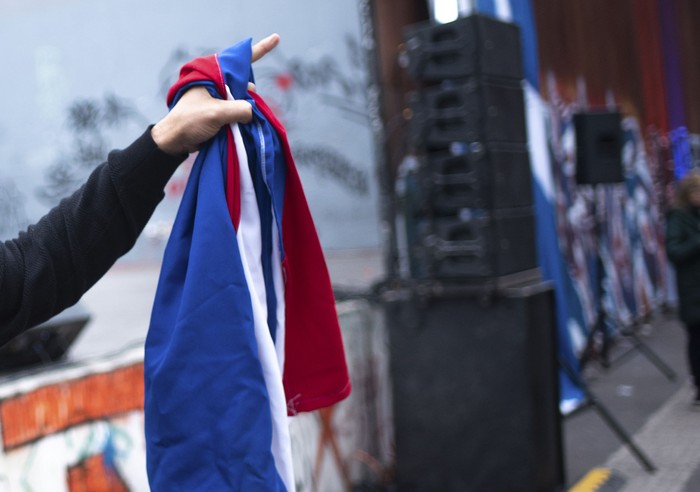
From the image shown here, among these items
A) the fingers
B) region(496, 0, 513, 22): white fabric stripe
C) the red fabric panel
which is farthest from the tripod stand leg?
the fingers

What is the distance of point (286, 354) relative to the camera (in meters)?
2.11

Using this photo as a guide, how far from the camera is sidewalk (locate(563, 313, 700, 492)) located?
5.06 metres

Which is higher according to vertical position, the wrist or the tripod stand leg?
the wrist

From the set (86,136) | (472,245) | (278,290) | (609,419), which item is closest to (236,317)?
(278,290)

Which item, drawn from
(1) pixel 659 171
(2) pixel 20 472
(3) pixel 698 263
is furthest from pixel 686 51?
(2) pixel 20 472

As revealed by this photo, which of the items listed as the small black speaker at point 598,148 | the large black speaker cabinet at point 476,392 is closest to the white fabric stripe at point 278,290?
the large black speaker cabinet at point 476,392

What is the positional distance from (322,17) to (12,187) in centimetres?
256

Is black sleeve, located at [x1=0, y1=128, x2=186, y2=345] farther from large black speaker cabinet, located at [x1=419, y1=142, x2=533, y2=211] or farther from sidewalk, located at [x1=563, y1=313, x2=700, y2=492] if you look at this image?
sidewalk, located at [x1=563, y1=313, x2=700, y2=492]

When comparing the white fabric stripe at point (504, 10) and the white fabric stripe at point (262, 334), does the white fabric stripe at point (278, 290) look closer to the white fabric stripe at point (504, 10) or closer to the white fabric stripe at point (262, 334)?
the white fabric stripe at point (262, 334)

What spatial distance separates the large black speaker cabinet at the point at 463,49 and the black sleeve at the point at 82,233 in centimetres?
318

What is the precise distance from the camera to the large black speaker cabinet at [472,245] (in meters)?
4.61

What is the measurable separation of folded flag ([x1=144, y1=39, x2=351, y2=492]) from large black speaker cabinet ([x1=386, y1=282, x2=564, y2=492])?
2.59 m

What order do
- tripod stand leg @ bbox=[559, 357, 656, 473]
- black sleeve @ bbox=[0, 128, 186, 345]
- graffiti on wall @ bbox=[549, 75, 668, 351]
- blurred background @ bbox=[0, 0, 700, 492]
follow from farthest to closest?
graffiti on wall @ bbox=[549, 75, 668, 351] → tripod stand leg @ bbox=[559, 357, 656, 473] → blurred background @ bbox=[0, 0, 700, 492] → black sleeve @ bbox=[0, 128, 186, 345]

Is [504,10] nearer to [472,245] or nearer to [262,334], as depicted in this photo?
[472,245]
